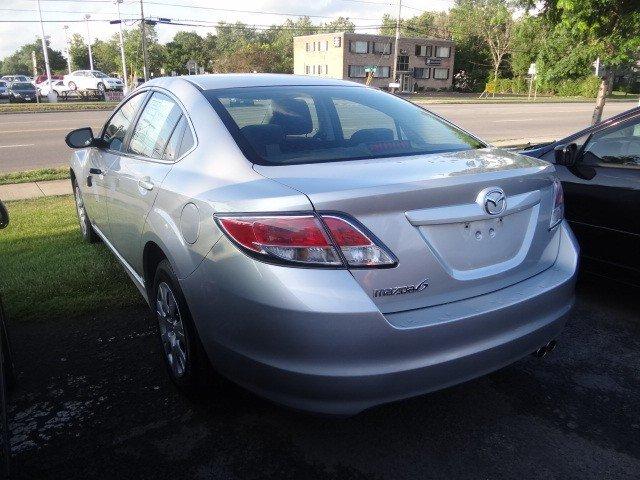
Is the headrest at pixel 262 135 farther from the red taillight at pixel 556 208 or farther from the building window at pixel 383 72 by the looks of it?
the building window at pixel 383 72

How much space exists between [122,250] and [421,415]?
7.20 feet

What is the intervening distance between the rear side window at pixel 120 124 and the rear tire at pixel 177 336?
130 cm

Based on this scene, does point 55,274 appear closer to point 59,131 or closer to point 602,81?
point 602,81

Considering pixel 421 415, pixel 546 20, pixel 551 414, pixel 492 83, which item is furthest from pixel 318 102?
pixel 492 83

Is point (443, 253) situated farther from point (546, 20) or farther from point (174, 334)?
point (546, 20)

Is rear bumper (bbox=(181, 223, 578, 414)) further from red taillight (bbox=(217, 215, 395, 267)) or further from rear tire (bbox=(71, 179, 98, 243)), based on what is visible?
rear tire (bbox=(71, 179, 98, 243))

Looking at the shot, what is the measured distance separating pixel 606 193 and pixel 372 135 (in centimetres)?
187

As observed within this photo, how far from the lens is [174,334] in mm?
2898

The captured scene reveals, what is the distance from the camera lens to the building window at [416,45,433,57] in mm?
72500

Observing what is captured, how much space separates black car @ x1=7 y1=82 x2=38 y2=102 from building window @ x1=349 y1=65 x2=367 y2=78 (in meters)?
42.4

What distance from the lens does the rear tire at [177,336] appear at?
2.58 m

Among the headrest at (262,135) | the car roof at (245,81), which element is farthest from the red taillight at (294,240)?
the car roof at (245,81)

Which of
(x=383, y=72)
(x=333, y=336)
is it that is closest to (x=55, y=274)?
(x=333, y=336)

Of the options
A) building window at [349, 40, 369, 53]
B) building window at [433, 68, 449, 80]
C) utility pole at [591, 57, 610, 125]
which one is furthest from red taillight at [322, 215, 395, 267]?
building window at [433, 68, 449, 80]
